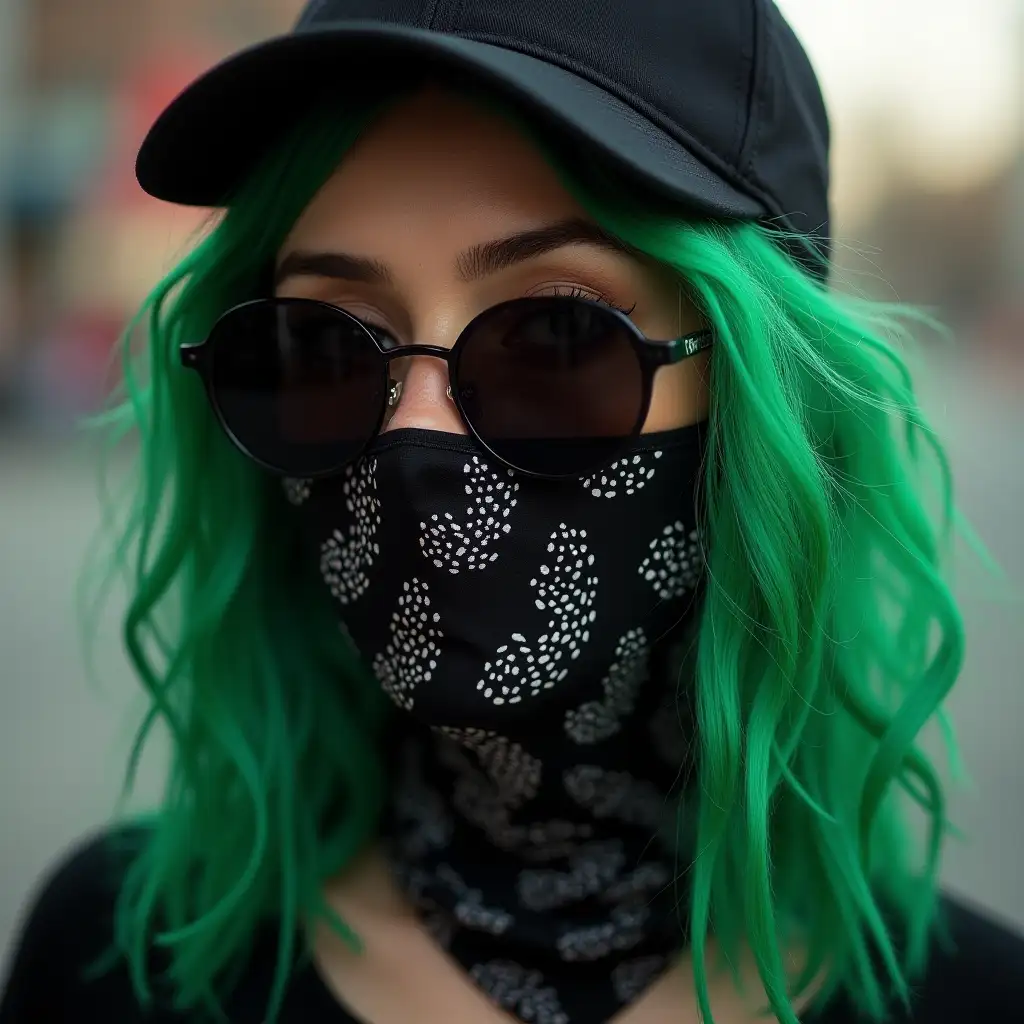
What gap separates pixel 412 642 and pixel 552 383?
0.35 meters

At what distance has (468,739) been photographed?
1305mm

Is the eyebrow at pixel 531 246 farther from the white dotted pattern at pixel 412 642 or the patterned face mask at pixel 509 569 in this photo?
the white dotted pattern at pixel 412 642

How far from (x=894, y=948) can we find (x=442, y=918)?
608 mm

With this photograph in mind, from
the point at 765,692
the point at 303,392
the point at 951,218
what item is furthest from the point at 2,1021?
the point at 951,218

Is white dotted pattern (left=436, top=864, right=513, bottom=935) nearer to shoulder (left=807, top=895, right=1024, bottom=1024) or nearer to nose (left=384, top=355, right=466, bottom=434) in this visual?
shoulder (left=807, top=895, right=1024, bottom=1024)

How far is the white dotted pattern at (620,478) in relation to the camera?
126 cm

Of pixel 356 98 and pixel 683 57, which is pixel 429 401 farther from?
pixel 683 57

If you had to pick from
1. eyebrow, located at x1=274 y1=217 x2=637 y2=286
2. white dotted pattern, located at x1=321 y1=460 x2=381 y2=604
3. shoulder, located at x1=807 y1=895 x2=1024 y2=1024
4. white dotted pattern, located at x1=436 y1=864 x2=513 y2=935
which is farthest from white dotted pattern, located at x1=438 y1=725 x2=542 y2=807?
eyebrow, located at x1=274 y1=217 x2=637 y2=286

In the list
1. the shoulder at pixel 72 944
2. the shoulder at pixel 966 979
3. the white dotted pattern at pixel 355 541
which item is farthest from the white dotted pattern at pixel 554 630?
the shoulder at pixel 72 944

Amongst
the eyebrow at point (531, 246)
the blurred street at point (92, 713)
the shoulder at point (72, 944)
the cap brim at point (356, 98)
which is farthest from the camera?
the blurred street at point (92, 713)

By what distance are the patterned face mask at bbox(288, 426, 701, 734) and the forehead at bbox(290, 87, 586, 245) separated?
0.25 m

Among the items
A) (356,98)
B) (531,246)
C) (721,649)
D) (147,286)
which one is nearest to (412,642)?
(721,649)

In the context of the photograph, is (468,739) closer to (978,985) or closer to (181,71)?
(978,985)

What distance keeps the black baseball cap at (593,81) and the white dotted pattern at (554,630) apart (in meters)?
0.43
